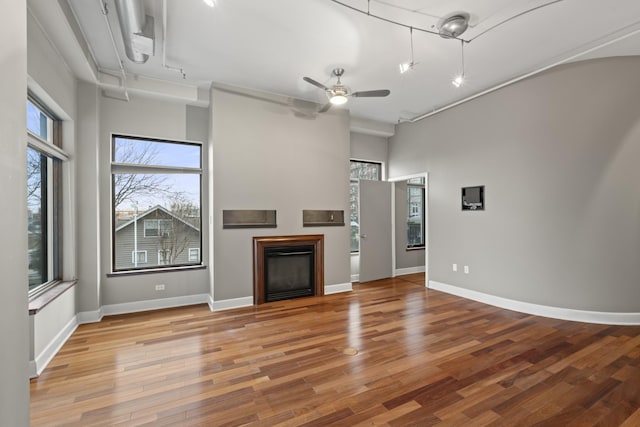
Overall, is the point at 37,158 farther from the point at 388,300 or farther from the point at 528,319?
the point at 528,319

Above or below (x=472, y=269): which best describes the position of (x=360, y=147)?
above

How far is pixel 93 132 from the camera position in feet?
13.0

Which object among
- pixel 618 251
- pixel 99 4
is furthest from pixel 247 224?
pixel 618 251

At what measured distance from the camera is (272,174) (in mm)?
4824

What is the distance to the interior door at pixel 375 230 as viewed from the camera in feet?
20.4

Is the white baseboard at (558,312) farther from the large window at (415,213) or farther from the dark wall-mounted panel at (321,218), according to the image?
the dark wall-mounted panel at (321,218)

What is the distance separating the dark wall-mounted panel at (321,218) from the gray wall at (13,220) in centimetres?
397

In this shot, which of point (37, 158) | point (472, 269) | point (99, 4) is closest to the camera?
point (99, 4)

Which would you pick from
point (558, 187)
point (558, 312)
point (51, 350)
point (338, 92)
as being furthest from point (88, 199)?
point (558, 312)

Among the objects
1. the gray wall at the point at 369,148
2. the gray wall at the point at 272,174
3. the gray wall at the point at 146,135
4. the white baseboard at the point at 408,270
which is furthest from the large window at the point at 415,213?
the gray wall at the point at 146,135

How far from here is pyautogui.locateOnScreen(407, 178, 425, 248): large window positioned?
23.4 ft

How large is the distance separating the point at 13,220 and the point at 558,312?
538cm

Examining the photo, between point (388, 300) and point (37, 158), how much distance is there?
498 cm

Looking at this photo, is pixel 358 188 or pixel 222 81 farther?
pixel 358 188
